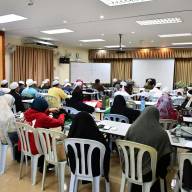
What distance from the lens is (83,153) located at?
8.12 feet

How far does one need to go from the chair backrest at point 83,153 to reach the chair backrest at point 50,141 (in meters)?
0.27

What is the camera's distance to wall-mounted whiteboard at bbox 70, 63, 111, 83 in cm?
1256

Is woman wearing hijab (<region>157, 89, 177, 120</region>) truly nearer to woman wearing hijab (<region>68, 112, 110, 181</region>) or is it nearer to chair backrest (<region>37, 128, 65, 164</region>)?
woman wearing hijab (<region>68, 112, 110, 181</region>)

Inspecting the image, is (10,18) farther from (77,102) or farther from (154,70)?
(154,70)

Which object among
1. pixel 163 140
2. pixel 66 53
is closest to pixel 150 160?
pixel 163 140

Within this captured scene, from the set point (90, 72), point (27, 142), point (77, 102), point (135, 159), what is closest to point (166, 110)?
point (77, 102)

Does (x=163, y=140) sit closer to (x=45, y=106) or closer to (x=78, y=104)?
(x=45, y=106)

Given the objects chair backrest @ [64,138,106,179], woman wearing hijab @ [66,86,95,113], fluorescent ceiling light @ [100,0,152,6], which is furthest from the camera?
woman wearing hijab @ [66,86,95,113]

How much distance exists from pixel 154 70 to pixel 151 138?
10214 millimetres

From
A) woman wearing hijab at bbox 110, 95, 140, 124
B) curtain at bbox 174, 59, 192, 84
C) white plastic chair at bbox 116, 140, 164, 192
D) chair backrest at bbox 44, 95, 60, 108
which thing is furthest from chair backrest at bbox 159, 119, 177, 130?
curtain at bbox 174, 59, 192, 84

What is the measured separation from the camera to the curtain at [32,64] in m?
9.28

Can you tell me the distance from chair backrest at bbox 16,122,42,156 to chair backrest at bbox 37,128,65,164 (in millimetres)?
93

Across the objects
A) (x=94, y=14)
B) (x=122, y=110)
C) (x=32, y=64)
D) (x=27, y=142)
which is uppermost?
(x=94, y=14)

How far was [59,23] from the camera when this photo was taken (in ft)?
22.1
